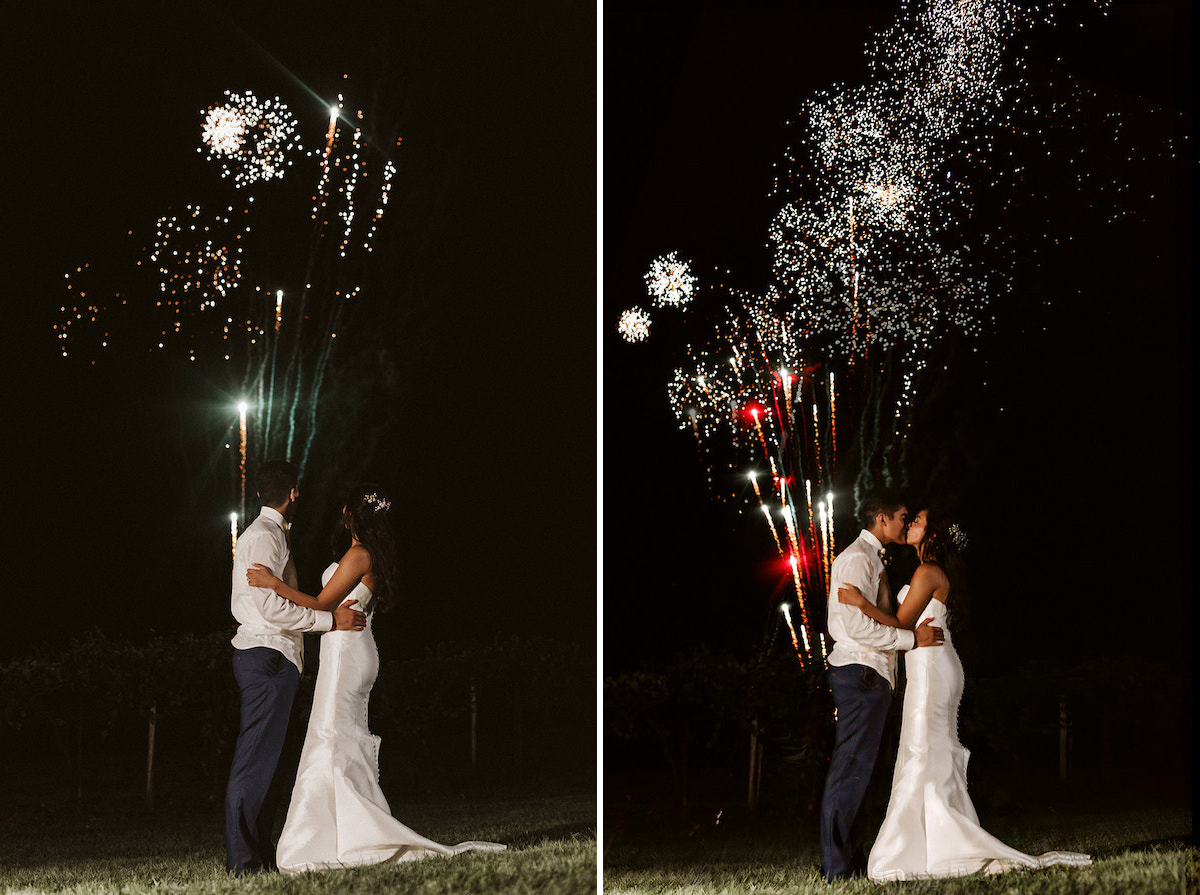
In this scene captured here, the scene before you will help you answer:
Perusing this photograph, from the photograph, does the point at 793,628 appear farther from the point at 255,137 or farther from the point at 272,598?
the point at 255,137

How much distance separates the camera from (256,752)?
3.96 metres

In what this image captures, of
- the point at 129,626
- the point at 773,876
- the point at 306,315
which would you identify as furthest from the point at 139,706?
the point at 773,876

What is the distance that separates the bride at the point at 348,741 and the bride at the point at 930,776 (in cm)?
171

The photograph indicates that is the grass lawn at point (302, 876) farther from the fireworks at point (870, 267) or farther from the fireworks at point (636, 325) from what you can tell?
the fireworks at point (636, 325)

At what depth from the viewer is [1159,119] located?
230 inches

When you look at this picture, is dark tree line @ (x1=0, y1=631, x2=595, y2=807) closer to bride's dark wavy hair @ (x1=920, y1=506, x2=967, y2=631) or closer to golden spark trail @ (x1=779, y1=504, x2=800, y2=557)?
golden spark trail @ (x1=779, y1=504, x2=800, y2=557)

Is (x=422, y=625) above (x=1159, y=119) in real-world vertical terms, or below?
below

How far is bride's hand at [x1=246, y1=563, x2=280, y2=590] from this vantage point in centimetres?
397

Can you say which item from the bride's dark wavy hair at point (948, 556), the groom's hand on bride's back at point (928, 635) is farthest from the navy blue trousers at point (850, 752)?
the bride's dark wavy hair at point (948, 556)

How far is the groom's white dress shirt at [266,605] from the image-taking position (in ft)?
13.0

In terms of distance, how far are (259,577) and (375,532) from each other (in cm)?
44

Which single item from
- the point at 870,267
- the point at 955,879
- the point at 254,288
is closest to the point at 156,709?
the point at 254,288

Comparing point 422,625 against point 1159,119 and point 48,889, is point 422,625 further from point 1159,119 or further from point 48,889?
point 1159,119

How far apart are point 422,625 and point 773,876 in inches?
82.4
